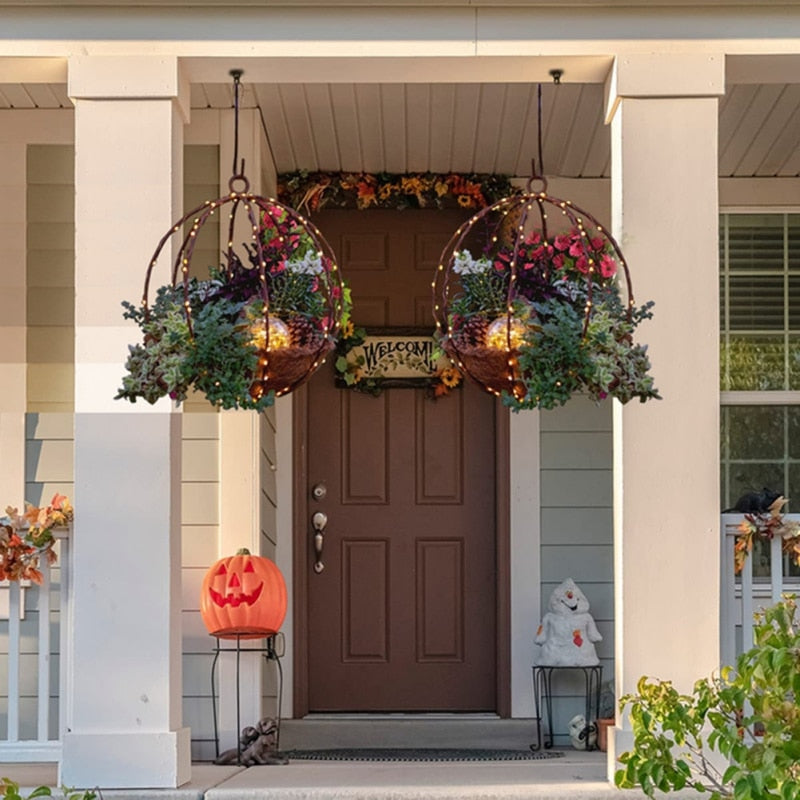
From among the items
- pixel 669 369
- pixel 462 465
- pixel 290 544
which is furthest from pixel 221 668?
pixel 669 369

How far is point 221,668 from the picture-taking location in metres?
6.75

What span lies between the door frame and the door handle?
36 millimetres

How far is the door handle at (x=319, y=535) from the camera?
757 cm

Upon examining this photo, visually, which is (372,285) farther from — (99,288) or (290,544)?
(99,288)

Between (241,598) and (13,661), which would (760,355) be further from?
(13,661)

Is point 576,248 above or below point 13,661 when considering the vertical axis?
above

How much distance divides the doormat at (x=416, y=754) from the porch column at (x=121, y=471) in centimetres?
146

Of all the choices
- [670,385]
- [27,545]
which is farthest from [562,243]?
[27,545]

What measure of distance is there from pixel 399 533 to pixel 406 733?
96cm

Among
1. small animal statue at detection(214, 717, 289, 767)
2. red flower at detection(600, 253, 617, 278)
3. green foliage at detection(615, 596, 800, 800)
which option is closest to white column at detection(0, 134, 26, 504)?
small animal statue at detection(214, 717, 289, 767)

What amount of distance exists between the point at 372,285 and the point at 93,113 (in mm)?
2448

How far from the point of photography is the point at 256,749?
6293 mm

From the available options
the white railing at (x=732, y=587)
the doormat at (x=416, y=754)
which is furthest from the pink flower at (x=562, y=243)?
the doormat at (x=416, y=754)

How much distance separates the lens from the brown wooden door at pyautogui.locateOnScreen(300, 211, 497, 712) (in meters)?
7.58
